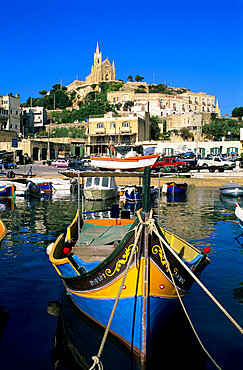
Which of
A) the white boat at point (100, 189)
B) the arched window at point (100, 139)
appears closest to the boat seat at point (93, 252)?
the white boat at point (100, 189)

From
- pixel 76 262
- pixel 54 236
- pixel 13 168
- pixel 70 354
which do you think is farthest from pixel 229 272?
pixel 13 168

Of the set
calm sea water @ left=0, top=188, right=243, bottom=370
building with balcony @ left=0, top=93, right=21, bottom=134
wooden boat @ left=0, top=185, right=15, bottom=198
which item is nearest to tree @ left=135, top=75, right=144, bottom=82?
building with balcony @ left=0, top=93, right=21, bottom=134

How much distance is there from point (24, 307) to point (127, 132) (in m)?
62.4

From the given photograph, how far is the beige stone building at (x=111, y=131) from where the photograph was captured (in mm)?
68750

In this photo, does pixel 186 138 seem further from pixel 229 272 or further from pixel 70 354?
pixel 70 354

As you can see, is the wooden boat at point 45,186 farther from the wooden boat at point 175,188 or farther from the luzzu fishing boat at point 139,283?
the luzzu fishing boat at point 139,283

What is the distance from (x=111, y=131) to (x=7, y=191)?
41761 mm

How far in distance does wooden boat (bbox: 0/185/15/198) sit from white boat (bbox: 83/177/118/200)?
23.0ft

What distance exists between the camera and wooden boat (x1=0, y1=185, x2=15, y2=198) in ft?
97.6

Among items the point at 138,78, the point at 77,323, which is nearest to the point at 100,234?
the point at 77,323

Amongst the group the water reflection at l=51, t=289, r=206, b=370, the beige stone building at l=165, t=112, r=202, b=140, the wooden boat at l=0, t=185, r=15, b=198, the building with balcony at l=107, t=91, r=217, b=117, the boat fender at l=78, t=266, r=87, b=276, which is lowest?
the water reflection at l=51, t=289, r=206, b=370

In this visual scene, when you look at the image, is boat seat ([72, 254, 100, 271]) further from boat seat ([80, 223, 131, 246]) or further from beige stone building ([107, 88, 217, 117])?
beige stone building ([107, 88, 217, 117])

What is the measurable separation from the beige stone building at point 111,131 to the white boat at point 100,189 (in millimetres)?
39406

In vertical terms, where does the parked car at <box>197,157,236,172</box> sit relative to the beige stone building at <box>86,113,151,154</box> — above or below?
below
